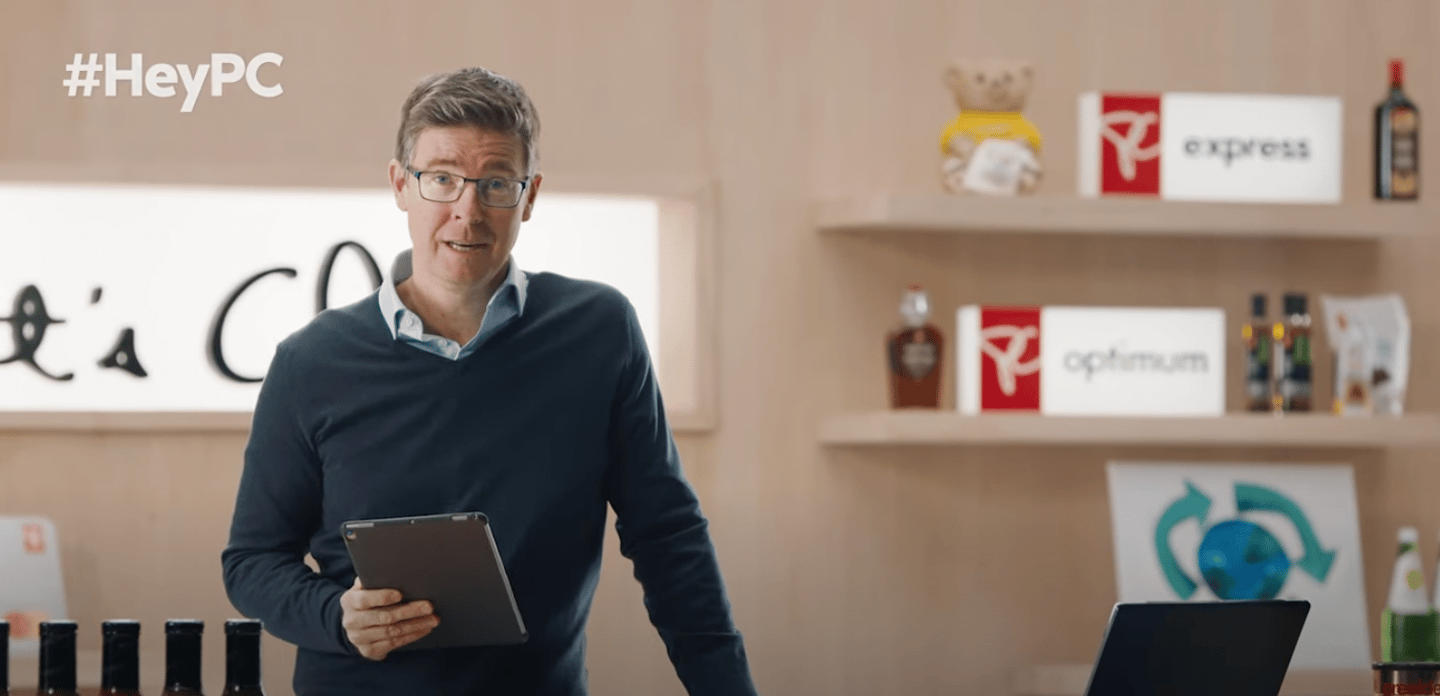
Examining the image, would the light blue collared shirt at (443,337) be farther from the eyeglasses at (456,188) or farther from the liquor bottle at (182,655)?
the liquor bottle at (182,655)

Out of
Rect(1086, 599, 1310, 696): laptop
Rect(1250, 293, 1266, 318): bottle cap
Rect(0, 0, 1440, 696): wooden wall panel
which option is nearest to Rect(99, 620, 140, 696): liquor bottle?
Rect(1086, 599, 1310, 696): laptop

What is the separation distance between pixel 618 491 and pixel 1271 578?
156 cm

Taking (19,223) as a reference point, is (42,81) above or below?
above

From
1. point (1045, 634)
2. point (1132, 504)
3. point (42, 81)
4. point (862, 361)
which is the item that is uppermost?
point (42, 81)

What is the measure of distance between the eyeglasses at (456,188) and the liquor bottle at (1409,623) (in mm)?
1914

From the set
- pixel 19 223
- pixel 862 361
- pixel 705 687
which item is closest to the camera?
pixel 705 687

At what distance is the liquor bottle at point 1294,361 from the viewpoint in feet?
9.62

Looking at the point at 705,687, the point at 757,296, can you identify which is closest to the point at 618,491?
the point at 705,687

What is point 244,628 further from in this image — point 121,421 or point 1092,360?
point 1092,360

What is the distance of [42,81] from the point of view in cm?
280

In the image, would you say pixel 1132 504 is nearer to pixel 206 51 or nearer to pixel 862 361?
pixel 862 361

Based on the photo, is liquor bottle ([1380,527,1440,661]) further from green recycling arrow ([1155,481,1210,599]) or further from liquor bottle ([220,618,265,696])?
liquor bottle ([220,618,265,696])

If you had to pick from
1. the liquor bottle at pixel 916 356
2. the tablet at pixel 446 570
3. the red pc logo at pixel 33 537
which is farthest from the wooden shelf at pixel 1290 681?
the red pc logo at pixel 33 537

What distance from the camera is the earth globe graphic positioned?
293 centimetres
